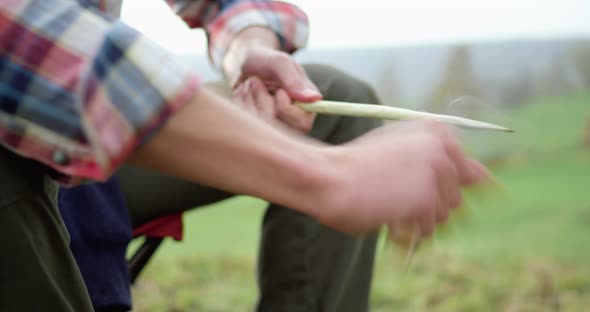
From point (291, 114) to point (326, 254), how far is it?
0.75 feet

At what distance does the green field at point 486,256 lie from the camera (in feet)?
4.03

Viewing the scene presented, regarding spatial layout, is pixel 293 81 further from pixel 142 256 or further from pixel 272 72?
pixel 142 256

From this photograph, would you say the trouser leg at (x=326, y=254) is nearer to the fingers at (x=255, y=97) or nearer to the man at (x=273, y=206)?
the man at (x=273, y=206)

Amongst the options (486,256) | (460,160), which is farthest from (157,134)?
(486,256)

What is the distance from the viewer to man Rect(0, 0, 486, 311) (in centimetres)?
35

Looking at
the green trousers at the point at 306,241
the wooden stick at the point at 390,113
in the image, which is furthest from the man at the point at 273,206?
the wooden stick at the point at 390,113

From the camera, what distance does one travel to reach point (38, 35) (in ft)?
1.18

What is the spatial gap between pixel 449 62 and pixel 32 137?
2072mm

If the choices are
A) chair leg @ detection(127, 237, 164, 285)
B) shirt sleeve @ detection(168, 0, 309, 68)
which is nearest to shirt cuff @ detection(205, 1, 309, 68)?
shirt sleeve @ detection(168, 0, 309, 68)

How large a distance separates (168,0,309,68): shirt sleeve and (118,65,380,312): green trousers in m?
0.05

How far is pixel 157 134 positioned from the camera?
36 cm

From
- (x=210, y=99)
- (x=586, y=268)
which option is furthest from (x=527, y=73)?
(x=210, y=99)

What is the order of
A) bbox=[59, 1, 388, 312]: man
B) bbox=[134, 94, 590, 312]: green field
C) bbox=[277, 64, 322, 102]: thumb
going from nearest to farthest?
1. bbox=[277, 64, 322, 102]: thumb
2. bbox=[59, 1, 388, 312]: man
3. bbox=[134, 94, 590, 312]: green field

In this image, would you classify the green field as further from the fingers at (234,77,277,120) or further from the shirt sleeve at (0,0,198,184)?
the shirt sleeve at (0,0,198,184)
